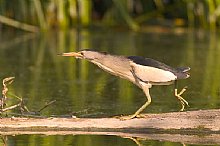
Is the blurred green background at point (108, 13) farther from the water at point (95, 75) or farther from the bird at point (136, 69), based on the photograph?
the bird at point (136, 69)

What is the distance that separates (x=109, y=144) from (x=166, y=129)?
1.86 ft

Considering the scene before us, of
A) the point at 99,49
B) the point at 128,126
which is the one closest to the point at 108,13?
the point at 99,49

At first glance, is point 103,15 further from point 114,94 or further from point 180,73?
point 180,73

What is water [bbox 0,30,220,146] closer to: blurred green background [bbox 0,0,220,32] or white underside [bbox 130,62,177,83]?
blurred green background [bbox 0,0,220,32]

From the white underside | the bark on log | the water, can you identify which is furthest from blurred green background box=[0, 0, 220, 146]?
the white underside

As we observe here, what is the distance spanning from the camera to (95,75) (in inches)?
415

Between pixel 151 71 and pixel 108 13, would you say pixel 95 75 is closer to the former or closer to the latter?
pixel 151 71

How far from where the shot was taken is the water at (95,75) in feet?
24.8

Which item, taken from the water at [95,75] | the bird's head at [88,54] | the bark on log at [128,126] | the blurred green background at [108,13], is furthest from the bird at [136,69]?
the blurred green background at [108,13]

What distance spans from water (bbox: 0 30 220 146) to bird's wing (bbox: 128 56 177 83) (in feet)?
1.81

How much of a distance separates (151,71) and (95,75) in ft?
13.8

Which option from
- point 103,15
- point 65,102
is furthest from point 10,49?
point 65,102

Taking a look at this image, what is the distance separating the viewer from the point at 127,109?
766cm

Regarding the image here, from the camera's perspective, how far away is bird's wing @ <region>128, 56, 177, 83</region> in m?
6.36
